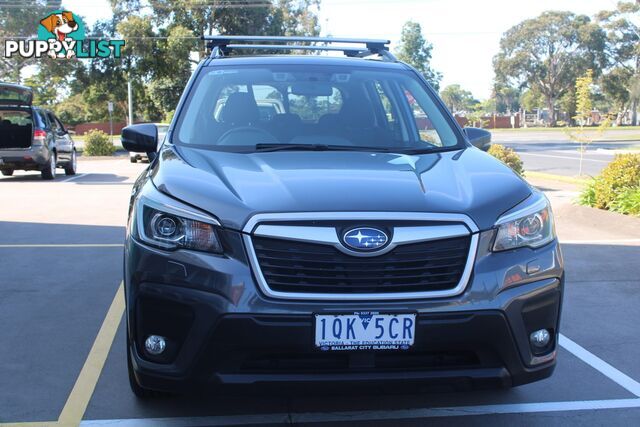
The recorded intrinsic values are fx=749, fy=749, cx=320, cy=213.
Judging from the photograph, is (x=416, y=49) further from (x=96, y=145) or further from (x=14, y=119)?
(x=14, y=119)

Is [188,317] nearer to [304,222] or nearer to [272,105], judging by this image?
[304,222]

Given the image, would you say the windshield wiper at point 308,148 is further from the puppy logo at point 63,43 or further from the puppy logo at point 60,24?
the puppy logo at point 60,24

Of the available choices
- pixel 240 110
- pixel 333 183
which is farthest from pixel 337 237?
pixel 240 110

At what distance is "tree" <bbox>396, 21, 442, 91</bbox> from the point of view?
44500 mm

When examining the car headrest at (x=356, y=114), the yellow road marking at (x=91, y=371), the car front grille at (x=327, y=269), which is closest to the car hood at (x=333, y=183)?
the car front grille at (x=327, y=269)

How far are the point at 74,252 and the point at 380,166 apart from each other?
5.30m

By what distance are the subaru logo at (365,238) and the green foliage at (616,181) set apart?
907cm

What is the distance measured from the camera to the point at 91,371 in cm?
441

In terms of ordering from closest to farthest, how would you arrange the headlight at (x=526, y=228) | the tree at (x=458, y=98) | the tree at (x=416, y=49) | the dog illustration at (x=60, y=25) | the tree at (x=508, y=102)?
1. the headlight at (x=526, y=228)
2. the dog illustration at (x=60, y=25)
3. the tree at (x=416, y=49)
4. the tree at (x=458, y=98)
5. the tree at (x=508, y=102)

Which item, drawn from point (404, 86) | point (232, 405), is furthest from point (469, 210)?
point (404, 86)

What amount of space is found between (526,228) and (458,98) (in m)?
124

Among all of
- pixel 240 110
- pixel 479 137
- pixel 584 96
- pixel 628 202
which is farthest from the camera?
pixel 584 96

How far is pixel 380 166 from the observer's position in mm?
3699

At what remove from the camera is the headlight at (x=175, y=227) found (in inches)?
121
